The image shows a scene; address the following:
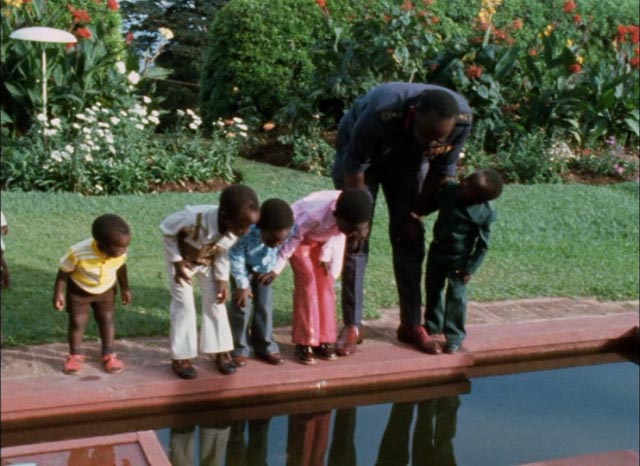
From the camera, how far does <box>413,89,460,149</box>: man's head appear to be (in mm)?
4645

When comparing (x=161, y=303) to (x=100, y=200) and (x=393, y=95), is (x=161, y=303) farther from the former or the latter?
(x=100, y=200)

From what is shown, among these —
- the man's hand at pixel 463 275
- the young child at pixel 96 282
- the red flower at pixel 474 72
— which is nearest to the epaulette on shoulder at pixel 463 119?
the man's hand at pixel 463 275

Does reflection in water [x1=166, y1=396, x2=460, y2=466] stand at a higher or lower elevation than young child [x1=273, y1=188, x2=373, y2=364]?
lower

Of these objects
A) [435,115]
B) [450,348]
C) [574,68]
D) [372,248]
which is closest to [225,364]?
[450,348]

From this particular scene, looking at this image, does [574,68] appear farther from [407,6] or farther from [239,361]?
[239,361]

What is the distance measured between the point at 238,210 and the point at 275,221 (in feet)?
0.85

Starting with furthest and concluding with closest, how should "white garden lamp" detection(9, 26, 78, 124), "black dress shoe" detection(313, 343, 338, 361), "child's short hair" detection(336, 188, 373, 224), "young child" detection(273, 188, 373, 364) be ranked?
1. "white garden lamp" detection(9, 26, 78, 124)
2. "black dress shoe" detection(313, 343, 338, 361)
3. "young child" detection(273, 188, 373, 364)
4. "child's short hair" detection(336, 188, 373, 224)

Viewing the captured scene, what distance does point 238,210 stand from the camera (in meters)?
4.45

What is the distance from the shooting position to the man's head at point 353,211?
4.75 meters

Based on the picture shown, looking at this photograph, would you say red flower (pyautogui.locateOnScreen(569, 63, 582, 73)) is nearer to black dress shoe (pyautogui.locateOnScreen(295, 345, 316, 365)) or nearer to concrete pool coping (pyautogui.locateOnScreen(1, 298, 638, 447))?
concrete pool coping (pyautogui.locateOnScreen(1, 298, 638, 447))

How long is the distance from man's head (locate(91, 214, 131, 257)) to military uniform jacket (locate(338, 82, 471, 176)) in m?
1.28

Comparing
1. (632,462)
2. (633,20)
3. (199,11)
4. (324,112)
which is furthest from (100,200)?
(199,11)

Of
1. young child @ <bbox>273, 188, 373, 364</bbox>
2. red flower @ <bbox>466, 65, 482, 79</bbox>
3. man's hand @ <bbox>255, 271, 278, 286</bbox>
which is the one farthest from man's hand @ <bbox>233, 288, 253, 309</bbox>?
red flower @ <bbox>466, 65, 482, 79</bbox>

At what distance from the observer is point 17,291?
5.88 meters
